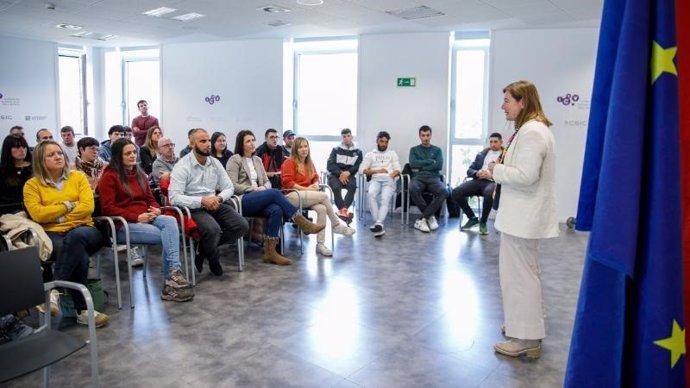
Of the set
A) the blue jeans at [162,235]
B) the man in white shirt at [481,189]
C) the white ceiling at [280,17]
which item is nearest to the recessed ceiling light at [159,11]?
the white ceiling at [280,17]

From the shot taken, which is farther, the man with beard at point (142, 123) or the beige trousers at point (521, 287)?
the man with beard at point (142, 123)

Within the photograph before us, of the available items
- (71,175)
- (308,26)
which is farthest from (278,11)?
(71,175)

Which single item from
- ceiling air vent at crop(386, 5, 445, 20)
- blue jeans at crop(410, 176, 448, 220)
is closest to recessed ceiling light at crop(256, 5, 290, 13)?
ceiling air vent at crop(386, 5, 445, 20)

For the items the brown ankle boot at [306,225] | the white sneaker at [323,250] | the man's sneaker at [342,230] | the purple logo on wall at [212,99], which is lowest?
the white sneaker at [323,250]

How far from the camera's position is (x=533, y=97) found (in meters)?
2.82

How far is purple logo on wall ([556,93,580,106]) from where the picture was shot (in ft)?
24.4

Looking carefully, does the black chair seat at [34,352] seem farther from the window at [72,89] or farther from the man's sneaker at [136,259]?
the window at [72,89]

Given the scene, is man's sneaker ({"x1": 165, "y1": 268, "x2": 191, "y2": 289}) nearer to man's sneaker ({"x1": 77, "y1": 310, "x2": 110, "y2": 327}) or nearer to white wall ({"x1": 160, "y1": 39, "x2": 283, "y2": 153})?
man's sneaker ({"x1": 77, "y1": 310, "x2": 110, "y2": 327})

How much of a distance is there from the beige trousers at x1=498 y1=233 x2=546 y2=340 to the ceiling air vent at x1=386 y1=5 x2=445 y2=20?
4255mm

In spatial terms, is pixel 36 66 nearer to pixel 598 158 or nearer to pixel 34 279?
pixel 34 279

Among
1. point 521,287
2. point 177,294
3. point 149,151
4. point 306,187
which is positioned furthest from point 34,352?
point 149,151

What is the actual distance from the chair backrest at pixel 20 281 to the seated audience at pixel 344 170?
479 cm

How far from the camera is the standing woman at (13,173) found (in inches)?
156

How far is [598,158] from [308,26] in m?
7.08
